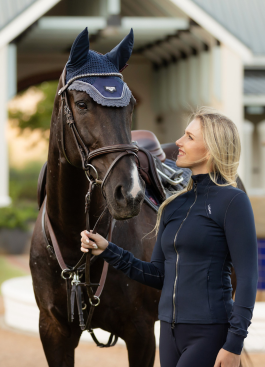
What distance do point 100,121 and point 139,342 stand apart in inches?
50.9

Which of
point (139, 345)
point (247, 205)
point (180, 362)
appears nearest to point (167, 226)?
point (247, 205)

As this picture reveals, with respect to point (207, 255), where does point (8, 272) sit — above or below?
below

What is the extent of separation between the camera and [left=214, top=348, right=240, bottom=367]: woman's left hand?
5.64ft

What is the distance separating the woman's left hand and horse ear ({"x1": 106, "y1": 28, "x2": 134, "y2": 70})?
1394 millimetres

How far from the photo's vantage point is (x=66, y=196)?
250 centimetres

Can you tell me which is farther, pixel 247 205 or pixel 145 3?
pixel 145 3

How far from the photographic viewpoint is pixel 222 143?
1.91 m

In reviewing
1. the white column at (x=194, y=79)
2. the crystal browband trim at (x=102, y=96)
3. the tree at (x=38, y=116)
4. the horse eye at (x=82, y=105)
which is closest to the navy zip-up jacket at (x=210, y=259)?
Answer: the crystal browband trim at (x=102, y=96)

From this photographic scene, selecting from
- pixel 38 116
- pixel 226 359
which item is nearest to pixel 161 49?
pixel 38 116

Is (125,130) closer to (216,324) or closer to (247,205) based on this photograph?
(247,205)

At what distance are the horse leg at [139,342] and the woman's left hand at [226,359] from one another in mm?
1037

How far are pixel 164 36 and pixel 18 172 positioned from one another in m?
21.4

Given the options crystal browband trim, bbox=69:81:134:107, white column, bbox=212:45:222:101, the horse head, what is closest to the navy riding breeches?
the horse head

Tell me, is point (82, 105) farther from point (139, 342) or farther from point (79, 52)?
point (139, 342)
